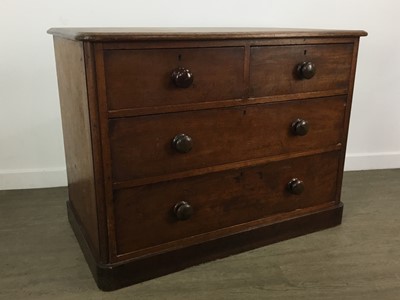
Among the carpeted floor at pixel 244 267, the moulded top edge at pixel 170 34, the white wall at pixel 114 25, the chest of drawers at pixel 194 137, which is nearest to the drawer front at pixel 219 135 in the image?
the chest of drawers at pixel 194 137

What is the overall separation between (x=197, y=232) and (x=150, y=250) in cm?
18

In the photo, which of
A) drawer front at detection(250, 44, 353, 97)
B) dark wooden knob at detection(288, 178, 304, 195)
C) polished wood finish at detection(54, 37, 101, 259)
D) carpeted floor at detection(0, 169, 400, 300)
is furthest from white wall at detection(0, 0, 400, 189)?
dark wooden knob at detection(288, 178, 304, 195)

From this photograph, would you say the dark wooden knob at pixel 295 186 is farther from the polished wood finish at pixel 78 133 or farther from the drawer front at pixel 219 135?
the polished wood finish at pixel 78 133

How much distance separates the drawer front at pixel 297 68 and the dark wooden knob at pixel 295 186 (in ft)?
1.12

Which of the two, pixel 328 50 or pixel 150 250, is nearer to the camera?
pixel 150 250

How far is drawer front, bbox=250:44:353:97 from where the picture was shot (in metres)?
1.40

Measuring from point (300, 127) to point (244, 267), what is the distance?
533 mm

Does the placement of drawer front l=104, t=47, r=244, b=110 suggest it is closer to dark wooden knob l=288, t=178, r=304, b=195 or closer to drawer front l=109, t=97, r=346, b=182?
drawer front l=109, t=97, r=346, b=182

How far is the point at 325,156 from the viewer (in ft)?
5.47

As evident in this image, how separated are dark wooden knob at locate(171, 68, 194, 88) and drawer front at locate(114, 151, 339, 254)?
12.7 inches

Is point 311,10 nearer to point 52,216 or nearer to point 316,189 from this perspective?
point 316,189

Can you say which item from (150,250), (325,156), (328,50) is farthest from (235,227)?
(328,50)

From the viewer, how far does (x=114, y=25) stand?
194cm

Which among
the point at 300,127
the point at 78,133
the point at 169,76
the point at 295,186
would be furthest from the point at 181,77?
the point at 295,186
